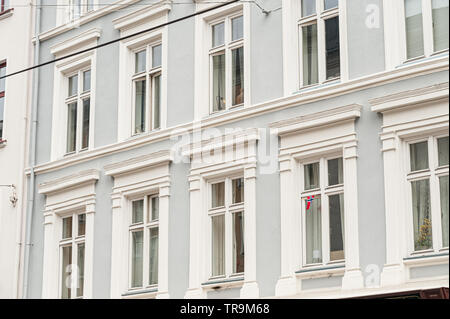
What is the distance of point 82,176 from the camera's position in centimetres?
2456

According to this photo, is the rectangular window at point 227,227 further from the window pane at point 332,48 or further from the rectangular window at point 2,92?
the rectangular window at point 2,92

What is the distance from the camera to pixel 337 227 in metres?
19.9

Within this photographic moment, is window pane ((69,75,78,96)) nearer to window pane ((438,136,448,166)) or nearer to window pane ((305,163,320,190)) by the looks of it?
window pane ((305,163,320,190))

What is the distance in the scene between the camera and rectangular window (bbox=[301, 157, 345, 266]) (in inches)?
784

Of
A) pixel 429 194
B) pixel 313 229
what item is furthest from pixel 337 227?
pixel 429 194

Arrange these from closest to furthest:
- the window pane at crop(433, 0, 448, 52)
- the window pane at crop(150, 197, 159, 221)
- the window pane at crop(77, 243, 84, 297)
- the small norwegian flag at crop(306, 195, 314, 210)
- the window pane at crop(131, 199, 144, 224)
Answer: the window pane at crop(433, 0, 448, 52) → the small norwegian flag at crop(306, 195, 314, 210) → the window pane at crop(150, 197, 159, 221) → the window pane at crop(131, 199, 144, 224) → the window pane at crop(77, 243, 84, 297)

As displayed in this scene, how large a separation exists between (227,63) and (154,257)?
4.36 metres

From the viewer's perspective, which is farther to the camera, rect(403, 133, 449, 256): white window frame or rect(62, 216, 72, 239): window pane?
rect(62, 216, 72, 239): window pane

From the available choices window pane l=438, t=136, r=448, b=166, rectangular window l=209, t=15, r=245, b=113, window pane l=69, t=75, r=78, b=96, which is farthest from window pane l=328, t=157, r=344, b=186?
window pane l=69, t=75, r=78, b=96

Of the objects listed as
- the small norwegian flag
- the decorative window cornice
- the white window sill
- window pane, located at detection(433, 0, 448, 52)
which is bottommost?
the white window sill

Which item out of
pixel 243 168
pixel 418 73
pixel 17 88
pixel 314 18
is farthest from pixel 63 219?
pixel 418 73

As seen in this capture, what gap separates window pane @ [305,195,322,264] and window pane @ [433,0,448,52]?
360 centimetres

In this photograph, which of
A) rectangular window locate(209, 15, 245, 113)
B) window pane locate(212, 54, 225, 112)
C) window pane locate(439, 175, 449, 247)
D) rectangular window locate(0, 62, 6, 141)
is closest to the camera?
window pane locate(439, 175, 449, 247)

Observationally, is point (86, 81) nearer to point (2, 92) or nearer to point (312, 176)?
point (2, 92)
